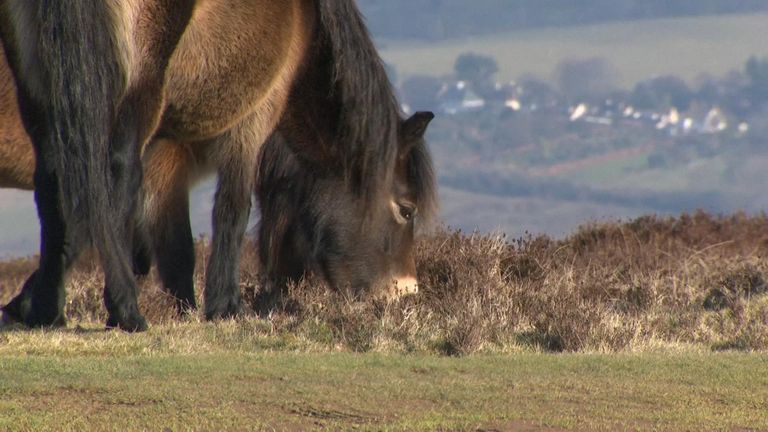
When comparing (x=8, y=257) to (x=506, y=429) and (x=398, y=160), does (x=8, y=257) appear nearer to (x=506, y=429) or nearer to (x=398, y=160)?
(x=398, y=160)

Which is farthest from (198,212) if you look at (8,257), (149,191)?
→ (149,191)

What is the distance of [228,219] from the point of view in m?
9.76

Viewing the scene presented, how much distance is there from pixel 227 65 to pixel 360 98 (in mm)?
1250

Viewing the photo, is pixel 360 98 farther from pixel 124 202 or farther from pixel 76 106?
pixel 76 106

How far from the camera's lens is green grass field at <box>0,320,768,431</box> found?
6203mm

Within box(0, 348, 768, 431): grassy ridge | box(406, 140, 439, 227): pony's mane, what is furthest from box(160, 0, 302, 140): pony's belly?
box(0, 348, 768, 431): grassy ridge

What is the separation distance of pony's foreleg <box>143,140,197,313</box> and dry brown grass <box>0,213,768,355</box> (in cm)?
23

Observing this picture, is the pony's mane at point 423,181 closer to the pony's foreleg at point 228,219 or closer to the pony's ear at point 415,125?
the pony's ear at point 415,125

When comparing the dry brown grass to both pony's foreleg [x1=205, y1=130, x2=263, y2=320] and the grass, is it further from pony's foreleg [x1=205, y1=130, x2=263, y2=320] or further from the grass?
pony's foreleg [x1=205, y1=130, x2=263, y2=320]

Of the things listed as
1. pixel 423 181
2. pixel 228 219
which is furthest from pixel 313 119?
pixel 228 219

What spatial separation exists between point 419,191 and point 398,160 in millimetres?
280

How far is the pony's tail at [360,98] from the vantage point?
9922mm

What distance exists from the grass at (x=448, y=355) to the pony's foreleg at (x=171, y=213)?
1.10 ft

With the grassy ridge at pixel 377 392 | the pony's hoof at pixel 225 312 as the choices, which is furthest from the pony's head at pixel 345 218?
the grassy ridge at pixel 377 392
